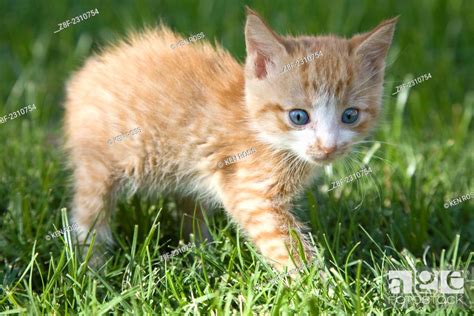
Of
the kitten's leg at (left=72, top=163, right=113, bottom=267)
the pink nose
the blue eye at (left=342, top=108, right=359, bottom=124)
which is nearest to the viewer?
the pink nose

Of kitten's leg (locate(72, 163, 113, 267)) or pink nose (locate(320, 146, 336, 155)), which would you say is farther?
kitten's leg (locate(72, 163, 113, 267))

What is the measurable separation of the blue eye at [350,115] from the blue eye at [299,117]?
158 mm

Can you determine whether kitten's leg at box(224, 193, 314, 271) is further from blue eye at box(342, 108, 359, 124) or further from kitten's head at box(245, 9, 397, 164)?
blue eye at box(342, 108, 359, 124)

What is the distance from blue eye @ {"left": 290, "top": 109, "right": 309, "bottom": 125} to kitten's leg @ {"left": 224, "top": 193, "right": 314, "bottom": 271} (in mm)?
365

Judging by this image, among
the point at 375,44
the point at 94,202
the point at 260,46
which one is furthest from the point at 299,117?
the point at 94,202

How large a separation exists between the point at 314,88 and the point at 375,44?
0.36 m

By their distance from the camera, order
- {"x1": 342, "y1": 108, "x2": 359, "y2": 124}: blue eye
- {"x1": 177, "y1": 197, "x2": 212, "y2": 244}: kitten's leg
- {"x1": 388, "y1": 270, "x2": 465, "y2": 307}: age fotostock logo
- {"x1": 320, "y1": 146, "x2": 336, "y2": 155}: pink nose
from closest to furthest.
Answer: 1. {"x1": 388, "y1": 270, "x2": 465, "y2": 307}: age fotostock logo
2. {"x1": 320, "y1": 146, "x2": 336, "y2": 155}: pink nose
3. {"x1": 342, "y1": 108, "x2": 359, "y2": 124}: blue eye
4. {"x1": 177, "y1": 197, "x2": 212, "y2": 244}: kitten's leg

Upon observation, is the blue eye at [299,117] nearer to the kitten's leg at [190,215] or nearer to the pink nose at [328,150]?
the pink nose at [328,150]

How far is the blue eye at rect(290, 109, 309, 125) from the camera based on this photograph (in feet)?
9.48

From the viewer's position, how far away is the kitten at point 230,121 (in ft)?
9.46

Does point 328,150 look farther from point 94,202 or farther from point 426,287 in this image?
point 94,202

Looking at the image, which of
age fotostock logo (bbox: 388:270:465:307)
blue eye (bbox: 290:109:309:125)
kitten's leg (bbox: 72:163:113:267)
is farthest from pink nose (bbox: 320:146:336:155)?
A: kitten's leg (bbox: 72:163:113:267)

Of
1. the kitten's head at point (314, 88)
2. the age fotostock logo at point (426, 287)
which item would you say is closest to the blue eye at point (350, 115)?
the kitten's head at point (314, 88)

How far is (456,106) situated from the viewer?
4727mm
